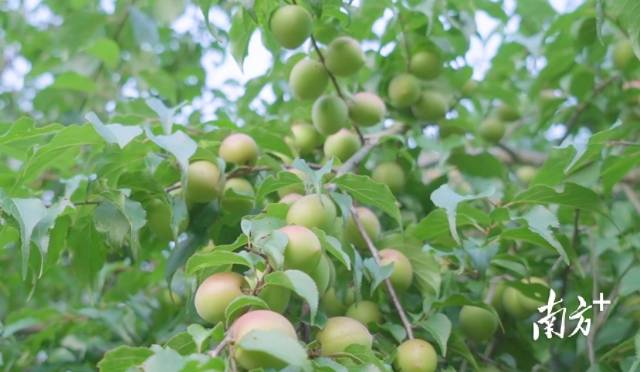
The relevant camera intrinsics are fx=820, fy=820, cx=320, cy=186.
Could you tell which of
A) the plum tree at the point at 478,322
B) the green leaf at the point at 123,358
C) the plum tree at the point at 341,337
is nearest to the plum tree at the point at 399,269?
the plum tree at the point at 478,322

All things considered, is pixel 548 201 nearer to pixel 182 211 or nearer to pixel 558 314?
pixel 558 314

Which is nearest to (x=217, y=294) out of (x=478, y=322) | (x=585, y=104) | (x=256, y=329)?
(x=256, y=329)

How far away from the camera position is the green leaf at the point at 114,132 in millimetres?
927

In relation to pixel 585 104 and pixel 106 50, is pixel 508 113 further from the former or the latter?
pixel 106 50

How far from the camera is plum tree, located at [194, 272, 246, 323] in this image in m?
0.84

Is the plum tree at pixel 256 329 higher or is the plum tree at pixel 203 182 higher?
the plum tree at pixel 256 329

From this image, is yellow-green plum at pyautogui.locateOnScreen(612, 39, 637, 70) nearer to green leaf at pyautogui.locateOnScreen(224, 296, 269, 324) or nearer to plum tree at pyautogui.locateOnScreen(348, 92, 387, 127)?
plum tree at pyautogui.locateOnScreen(348, 92, 387, 127)

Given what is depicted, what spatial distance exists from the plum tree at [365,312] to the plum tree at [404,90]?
0.48m

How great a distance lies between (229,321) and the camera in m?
0.80

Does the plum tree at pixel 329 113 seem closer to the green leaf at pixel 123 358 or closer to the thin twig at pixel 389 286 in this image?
the thin twig at pixel 389 286

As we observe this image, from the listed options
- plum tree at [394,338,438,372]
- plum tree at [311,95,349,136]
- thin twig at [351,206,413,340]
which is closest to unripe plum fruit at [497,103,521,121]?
plum tree at [311,95,349,136]

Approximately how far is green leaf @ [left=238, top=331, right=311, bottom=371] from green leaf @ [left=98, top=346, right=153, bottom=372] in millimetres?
Answer: 123

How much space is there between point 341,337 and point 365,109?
561mm

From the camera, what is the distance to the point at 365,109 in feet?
4.49
